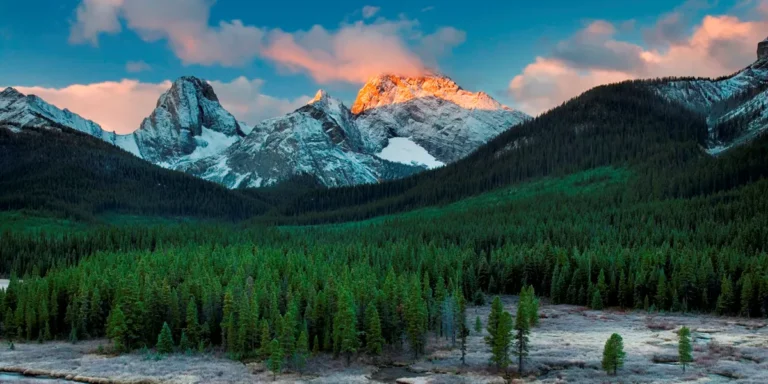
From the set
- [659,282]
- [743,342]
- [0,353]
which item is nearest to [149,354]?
[0,353]

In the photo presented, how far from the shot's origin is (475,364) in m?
77.4

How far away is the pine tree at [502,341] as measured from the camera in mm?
72250

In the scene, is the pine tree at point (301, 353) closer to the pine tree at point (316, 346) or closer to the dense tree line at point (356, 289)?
the dense tree line at point (356, 289)

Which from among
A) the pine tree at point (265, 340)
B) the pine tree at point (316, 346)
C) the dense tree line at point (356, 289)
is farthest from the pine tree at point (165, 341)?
the pine tree at point (316, 346)

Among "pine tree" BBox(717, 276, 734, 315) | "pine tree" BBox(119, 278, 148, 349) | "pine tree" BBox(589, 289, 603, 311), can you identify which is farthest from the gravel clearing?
"pine tree" BBox(589, 289, 603, 311)

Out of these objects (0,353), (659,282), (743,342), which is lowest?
(0,353)

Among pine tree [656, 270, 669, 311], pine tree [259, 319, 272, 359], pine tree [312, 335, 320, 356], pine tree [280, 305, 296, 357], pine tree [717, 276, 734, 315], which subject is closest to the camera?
pine tree [280, 305, 296, 357]

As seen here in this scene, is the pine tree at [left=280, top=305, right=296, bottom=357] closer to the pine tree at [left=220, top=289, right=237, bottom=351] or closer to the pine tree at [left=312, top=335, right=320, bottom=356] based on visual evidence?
the pine tree at [left=312, top=335, right=320, bottom=356]

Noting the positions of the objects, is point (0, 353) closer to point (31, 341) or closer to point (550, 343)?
point (31, 341)

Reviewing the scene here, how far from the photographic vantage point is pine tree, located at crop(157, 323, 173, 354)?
3337 inches

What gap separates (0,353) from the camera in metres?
85.0

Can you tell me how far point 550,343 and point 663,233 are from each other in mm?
104961

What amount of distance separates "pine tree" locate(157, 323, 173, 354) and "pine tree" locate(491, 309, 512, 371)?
129 ft

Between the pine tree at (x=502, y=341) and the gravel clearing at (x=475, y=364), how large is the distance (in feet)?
4.67
